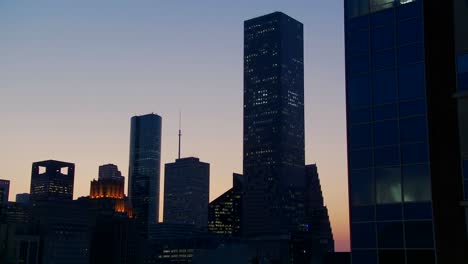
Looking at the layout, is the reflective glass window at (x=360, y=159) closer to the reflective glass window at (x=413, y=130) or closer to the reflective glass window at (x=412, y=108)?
the reflective glass window at (x=413, y=130)

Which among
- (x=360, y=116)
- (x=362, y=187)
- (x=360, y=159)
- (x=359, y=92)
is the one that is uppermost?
(x=359, y=92)

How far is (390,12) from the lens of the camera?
30.0 metres

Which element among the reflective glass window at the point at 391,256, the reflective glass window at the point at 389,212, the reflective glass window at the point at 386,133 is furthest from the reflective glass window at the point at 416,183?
the reflective glass window at the point at 391,256

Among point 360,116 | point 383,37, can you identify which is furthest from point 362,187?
point 383,37

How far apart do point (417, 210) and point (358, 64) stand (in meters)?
7.67

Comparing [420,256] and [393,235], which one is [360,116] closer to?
[393,235]

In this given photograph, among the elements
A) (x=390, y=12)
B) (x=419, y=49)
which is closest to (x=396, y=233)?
(x=419, y=49)

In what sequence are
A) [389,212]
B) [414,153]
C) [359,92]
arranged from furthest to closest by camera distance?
1. [359,92]
2. [389,212]
3. [414,153]

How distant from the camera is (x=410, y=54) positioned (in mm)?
28750

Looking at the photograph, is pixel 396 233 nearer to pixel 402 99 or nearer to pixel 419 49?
pixel 402 99

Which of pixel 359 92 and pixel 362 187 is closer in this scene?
pixel 362 187

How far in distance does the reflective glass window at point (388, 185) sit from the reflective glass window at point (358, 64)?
16.2 feet

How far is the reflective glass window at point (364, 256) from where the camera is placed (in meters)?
28.5

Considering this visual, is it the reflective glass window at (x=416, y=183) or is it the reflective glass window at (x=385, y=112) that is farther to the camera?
the reflective glass window at (x=385, y=112)
